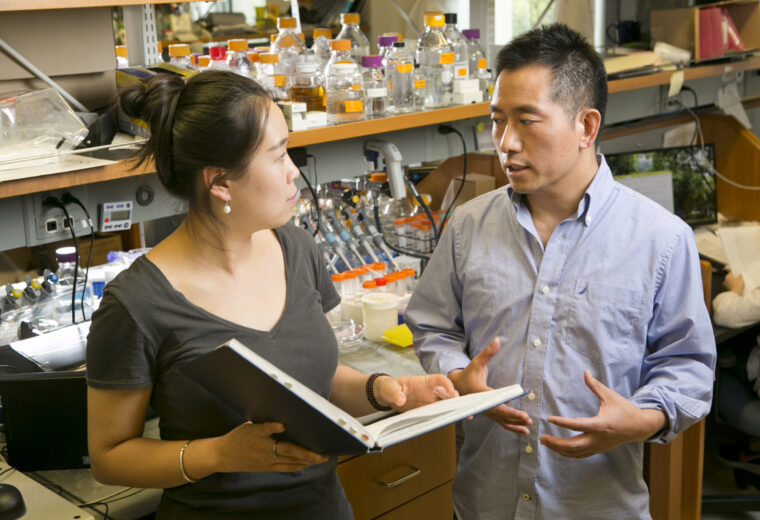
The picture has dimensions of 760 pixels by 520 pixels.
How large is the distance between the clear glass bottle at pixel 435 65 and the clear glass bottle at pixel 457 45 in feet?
0.08

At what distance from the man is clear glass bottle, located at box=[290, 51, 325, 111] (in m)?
0.86

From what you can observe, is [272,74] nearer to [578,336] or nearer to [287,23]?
[287,23]

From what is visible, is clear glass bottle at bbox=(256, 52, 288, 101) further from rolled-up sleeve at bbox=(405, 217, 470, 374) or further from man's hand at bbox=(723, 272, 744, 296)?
man's hand at bbox=(723, 272, 744, 296)

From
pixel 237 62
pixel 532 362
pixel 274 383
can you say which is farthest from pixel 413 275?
pixel 274 383

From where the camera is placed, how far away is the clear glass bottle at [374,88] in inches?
90.6

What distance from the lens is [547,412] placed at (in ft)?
4.92

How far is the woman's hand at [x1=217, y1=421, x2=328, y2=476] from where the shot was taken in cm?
117

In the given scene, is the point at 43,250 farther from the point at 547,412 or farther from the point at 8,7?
the point at 547,412

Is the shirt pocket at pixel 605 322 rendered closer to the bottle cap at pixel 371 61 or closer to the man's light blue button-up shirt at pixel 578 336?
the man's light blue button-up shirt at pixel 578 336

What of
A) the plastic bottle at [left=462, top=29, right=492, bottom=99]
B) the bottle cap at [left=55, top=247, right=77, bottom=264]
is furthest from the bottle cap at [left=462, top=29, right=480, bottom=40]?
the bottle cap at [left=55, top=247, right=77, bottom=264]

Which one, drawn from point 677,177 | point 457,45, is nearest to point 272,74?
point 457,45

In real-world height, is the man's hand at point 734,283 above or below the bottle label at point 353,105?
below

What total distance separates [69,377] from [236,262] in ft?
1.50

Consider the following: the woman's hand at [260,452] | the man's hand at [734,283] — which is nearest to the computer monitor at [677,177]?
the man's hand at [734,283]
